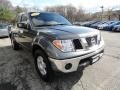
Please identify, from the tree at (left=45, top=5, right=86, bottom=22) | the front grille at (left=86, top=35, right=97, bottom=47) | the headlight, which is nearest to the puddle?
the headlight

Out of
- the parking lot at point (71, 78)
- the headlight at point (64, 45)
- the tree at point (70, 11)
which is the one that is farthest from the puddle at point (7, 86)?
the tree at point (70, 11)

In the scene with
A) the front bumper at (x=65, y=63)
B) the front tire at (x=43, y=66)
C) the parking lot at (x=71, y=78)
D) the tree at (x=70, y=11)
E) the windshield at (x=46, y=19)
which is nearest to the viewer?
the front bumper at (x=65, y=63)

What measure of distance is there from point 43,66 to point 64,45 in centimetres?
89

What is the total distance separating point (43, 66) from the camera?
12.9 ft

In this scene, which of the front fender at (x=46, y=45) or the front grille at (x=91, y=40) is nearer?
the front fender at (x=46, y=45)

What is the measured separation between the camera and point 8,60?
607 cm

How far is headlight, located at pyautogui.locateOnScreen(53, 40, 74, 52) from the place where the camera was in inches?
134

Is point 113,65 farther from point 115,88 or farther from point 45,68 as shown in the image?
point 45,68

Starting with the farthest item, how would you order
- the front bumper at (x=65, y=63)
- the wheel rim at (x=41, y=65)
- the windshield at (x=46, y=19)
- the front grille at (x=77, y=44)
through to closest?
the windshield at (x=46, y=19), the wheel rim at (x=41, y=65), the front grille at (x=77, y=44), the front bumper at (x=65, y=63)

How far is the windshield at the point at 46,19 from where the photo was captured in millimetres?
4761

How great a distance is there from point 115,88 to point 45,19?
2814 mm

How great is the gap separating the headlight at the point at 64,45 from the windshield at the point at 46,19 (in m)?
1.45

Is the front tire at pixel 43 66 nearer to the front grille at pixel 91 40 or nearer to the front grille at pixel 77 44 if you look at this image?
the front grille at pixel 77 44

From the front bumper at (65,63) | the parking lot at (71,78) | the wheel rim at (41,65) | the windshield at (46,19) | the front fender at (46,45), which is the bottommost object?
the parking lot at (71,78)
